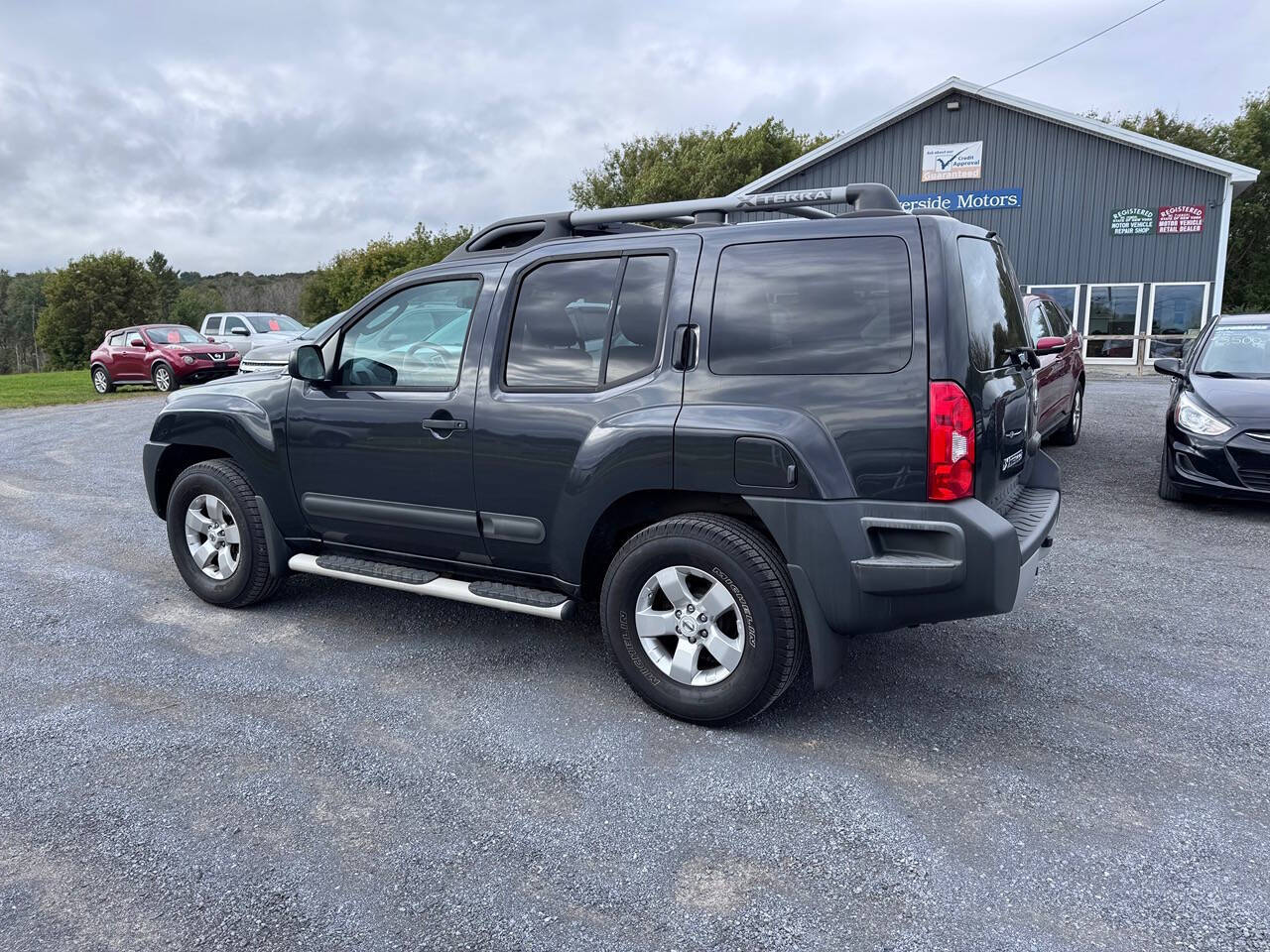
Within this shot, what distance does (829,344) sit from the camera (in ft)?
10.7

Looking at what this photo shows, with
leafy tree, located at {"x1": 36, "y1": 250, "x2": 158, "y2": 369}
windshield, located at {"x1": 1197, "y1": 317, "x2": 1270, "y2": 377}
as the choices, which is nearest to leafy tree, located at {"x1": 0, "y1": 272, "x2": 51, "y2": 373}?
leafy tree, located at {"x1": 36, "y1": 250, "x2": 158, "y2": 369}

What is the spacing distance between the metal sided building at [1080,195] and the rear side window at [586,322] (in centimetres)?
2031

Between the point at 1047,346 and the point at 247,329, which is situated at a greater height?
the point at 247,329

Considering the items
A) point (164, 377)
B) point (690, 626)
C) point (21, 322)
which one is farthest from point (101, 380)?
point (21, 322)

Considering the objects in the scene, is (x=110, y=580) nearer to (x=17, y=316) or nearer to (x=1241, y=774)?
(x=1241, y=774)

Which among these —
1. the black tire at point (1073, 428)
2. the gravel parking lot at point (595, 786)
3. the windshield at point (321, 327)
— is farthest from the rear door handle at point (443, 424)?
the black tire at point (1073, 428)

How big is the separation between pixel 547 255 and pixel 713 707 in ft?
6.58

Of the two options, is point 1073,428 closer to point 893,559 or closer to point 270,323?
point 893,559

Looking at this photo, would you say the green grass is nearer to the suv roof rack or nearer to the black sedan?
the suv roof rack

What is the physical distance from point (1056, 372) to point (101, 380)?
21.0 metres

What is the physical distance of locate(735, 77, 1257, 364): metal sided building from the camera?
71.1 feet

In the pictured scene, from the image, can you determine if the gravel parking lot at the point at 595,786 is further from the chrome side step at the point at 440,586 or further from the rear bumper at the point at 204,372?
the rear bumper at the point at 204,372

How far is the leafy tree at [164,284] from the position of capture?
64.9 meters

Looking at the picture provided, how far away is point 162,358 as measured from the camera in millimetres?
20188
